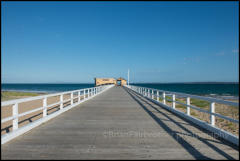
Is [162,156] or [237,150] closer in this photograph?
[162,156]

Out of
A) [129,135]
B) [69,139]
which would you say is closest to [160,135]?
[129,135]

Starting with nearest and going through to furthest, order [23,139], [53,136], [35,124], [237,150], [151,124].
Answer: [237,150], [23,139], [53,136], [35,124], [151,124]

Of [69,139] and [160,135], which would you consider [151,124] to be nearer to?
[160,135]

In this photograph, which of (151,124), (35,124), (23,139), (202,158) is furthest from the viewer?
(151,124)

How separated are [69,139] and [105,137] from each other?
92cm

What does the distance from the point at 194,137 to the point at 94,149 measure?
2.66 metres

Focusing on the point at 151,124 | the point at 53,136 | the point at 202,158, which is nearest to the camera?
the point at 202,158

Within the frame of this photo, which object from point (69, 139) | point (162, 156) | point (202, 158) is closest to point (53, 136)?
point (69, 139)

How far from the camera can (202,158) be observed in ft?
11.4

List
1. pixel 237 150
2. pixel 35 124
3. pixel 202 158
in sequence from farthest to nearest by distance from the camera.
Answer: pixel 35 124, pixel 237 150, pixel 202 158

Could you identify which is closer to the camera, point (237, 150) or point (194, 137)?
point (237, 150)

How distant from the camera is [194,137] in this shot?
4.70 metres

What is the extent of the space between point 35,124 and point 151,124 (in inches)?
151

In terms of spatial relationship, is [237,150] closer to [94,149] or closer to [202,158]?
[202,158]
